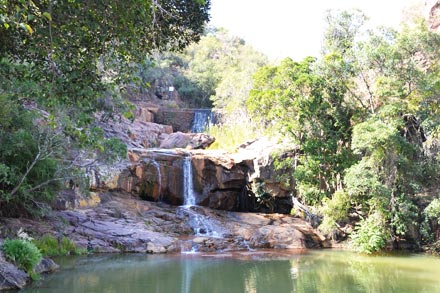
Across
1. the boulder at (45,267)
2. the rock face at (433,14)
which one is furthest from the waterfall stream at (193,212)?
the rock face at (433,14)

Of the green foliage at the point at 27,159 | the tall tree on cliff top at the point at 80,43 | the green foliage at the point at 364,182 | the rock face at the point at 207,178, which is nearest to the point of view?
the tall tree on cliff top at the point at 80,43

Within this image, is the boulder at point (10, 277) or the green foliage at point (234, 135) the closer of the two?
the boulder at point (10, 277)

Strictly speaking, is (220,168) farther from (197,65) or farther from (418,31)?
(197,65)

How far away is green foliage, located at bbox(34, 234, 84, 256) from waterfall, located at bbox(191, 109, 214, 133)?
17.2 meters

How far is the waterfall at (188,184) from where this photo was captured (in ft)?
67.5

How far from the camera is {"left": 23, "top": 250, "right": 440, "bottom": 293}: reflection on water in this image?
1016cm

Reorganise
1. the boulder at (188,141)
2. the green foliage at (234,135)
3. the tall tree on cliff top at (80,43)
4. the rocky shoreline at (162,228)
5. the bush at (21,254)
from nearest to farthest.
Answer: the tall tree on cliff top at (80,43)
the bush at (21,254)
the rocky shoreline at (162,228)
the green foliage at (234,135)
the boulder at (188,141)

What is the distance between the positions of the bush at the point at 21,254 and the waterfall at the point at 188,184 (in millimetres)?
10822

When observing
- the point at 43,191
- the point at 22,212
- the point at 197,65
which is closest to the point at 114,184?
the point at 22,212

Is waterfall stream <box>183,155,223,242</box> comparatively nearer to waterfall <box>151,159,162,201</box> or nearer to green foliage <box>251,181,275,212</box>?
waterfall <box>151,159,162,201</box>

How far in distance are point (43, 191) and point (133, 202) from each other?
5504mm

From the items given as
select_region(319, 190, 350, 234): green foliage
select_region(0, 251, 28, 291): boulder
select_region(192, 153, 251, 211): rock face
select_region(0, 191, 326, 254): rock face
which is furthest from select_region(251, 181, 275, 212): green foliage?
select_region(0, 251, 28, 291): boulder

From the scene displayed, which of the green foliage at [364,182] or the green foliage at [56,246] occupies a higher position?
the green foliage at [364,182]

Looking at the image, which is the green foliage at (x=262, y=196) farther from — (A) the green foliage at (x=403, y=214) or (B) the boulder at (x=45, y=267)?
(B) the boulder at (x=45, y=267)
